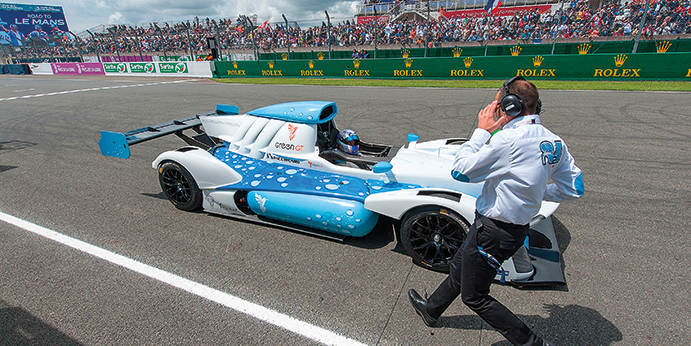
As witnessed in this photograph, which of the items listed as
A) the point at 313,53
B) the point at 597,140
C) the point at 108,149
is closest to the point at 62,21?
the point at 313,53

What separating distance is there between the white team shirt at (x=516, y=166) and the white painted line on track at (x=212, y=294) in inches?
57.9

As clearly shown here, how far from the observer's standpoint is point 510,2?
3234 cm

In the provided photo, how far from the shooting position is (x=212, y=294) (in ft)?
9.66

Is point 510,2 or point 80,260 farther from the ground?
point 510,2

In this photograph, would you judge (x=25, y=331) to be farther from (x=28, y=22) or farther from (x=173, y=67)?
(x=28, y=22)

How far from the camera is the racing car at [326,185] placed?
313 centimetres

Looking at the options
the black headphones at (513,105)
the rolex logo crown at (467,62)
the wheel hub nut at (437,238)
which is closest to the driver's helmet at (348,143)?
the wheel hub nut at (437,238)

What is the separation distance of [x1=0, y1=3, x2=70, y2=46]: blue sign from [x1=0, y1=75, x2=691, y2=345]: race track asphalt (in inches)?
2584

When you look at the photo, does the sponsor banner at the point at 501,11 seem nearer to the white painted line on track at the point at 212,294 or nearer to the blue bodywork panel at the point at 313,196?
the blue bodywork panel at the point at 313,196

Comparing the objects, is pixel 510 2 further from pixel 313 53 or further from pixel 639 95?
pixel 639 95

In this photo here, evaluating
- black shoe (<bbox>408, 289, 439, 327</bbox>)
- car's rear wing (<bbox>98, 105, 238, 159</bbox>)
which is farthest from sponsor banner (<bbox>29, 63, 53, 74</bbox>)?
black shoe (<bbox>408, 289, 439, 327</bbox>)

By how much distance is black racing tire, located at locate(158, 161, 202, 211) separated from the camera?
4.35 m

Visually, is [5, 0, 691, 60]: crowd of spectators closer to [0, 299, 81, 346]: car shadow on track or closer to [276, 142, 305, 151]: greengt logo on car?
[276, 142, 305, 151]: greengt logo on car

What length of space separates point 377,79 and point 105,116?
12.9 m
